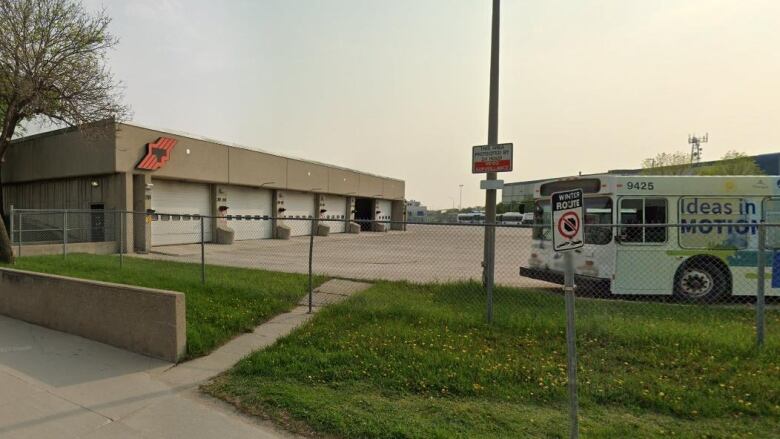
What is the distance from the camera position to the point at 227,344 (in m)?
5.52

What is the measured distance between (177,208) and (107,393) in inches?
756

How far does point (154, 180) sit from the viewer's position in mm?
19844

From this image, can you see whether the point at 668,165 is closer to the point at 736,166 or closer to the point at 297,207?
the point at 736,166

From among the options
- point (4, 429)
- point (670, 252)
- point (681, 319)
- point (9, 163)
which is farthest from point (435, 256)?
point (9, 163)

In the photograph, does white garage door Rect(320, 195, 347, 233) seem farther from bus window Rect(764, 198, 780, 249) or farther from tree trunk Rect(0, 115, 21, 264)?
bus window Rect(764, 198, 780, 249)

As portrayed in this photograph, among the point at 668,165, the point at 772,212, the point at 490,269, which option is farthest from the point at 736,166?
the point at 490,269

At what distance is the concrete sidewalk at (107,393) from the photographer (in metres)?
3.35

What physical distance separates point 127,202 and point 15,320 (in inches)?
481

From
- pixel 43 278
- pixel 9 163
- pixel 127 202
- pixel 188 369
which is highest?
pixel 9 163

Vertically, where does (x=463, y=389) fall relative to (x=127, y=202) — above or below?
below

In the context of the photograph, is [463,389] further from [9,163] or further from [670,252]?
[9,163]

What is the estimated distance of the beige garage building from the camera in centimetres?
1766

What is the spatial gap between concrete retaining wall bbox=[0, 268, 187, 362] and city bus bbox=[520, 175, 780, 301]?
7290 mm

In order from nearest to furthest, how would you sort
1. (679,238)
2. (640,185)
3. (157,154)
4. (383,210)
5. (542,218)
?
1. (679,238)
2. (640,185)
3. (542,218)
4. (157,154)
5. (383,210)
